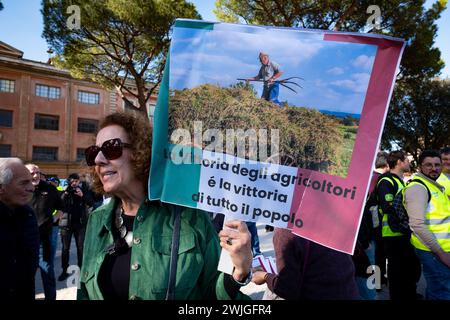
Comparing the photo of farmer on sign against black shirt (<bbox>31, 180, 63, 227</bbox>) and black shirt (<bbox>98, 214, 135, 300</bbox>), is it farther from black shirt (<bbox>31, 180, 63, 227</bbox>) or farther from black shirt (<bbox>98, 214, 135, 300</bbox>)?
black shirt (<bbox>31, 180, 63, 227</bbox>)

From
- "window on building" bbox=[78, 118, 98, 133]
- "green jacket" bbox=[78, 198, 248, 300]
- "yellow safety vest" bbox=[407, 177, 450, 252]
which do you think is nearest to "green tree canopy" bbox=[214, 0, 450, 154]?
"yellow safety vest" bbox=[407, 177, 450, 252]

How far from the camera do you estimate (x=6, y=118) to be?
28078 mm

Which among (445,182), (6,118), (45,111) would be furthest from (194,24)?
(45,111)

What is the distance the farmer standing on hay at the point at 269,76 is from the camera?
1382 mm

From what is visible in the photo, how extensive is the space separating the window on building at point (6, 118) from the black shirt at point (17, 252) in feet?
98.6

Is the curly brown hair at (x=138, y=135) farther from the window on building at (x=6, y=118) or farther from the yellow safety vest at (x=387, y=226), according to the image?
the window on building at (x=6, y=118)

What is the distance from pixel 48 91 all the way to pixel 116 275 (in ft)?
106

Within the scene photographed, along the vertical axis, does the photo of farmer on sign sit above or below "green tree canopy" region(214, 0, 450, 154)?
below

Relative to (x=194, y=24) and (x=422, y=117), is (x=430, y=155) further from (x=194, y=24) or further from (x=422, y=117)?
(x=422, y=117)

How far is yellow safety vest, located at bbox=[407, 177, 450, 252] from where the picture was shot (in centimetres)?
312

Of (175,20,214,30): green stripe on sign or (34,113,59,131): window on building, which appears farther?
(34,113,59,131): window on building

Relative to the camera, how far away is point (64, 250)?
566 cm

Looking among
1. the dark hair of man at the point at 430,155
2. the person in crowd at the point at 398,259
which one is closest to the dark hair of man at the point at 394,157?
the person in crowd at the point at 398,259
